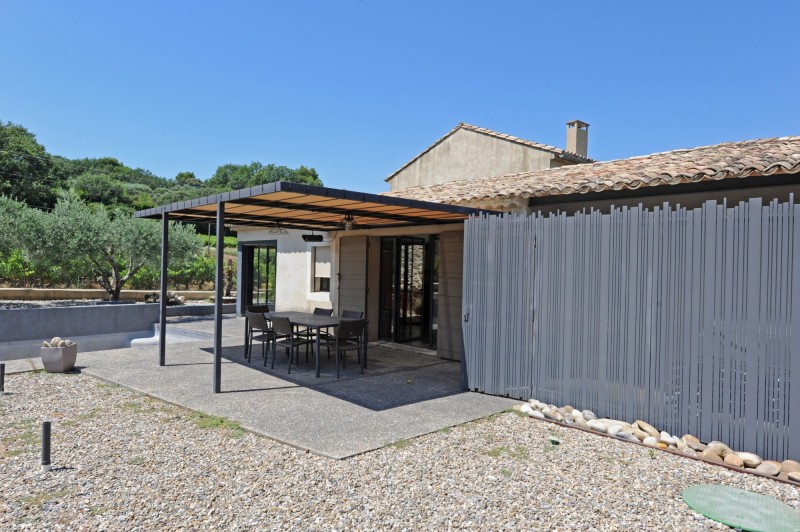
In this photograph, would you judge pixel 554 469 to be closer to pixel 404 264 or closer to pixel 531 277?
pixel 531 277

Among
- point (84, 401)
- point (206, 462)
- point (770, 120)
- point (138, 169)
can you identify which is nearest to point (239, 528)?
point (206, 462)

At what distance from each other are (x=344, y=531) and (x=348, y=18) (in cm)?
1506

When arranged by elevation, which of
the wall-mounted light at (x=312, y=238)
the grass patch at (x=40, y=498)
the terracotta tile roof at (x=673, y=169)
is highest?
the terracotta tile roof at (x=673, y=169)

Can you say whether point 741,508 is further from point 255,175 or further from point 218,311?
point 255,175

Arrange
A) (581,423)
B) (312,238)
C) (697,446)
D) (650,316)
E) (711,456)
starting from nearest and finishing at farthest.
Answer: (711,456)
(697,446)
(650,316)
(581,423)
(312,238)

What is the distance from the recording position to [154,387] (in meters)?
6.68

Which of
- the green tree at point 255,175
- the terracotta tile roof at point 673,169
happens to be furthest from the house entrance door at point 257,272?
the green tree at point 255,175

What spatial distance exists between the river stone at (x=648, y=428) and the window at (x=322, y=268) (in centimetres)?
794

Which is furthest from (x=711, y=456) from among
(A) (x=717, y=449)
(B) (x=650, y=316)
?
(B) (x=650, y=316)

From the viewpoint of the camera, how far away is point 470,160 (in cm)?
1603

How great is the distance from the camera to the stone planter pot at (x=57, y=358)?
304 inches

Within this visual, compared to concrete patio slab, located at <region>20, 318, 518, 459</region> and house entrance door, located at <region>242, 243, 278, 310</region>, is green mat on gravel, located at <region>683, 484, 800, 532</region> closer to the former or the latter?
concrete patio slab, located at <region>20, 318, 518, 459</region>

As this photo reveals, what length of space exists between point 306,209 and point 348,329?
184cm

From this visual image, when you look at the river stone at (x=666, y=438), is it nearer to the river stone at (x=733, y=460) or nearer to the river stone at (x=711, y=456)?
the river stone at (x=711, y=456)
